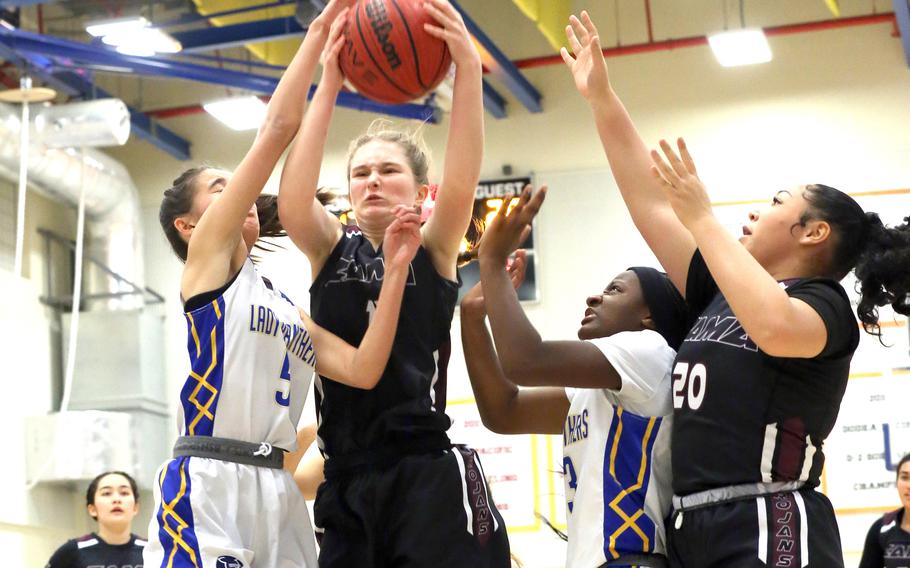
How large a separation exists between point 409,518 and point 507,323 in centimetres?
61

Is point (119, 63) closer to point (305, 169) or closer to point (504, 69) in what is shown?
point (504, 69)

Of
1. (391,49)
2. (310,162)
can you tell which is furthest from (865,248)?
(310,162)

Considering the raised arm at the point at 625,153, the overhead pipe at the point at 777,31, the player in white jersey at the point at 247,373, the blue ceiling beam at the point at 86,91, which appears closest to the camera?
the player in white jersey at the point at 247,373

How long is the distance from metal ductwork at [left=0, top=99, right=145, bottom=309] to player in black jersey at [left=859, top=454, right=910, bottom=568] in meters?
7.64

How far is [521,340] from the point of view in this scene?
11.6 ft

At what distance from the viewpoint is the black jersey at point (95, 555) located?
7680 millimetres

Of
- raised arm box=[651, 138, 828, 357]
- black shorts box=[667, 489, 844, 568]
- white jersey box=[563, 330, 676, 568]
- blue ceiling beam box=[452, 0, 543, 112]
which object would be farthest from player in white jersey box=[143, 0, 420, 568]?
blue ceiling beam box=[452, 0, 543, 112]

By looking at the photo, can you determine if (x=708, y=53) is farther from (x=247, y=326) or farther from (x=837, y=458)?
(x=247, y=326)

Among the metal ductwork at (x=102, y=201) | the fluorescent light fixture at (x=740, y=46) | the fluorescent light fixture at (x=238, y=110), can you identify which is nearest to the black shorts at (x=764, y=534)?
the fluorescent light fixture at (x=740, y=46)

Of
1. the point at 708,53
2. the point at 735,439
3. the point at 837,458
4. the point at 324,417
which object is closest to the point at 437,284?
the point at 324,417

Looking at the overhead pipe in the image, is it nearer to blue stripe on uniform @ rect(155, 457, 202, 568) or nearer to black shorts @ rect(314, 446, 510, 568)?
black shorts @ rect(314, 446, 510, 568)

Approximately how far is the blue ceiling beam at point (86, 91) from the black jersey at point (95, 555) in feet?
15.3

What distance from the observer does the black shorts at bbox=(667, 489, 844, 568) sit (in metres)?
3.12

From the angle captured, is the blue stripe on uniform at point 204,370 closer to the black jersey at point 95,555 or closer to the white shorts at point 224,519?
the white shorts at point 224,519
